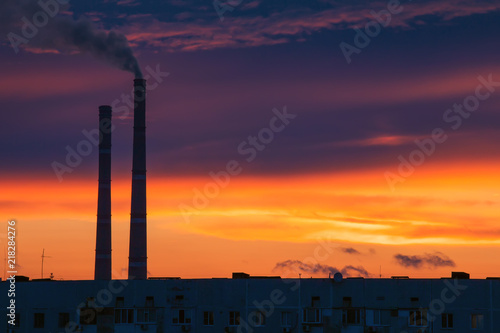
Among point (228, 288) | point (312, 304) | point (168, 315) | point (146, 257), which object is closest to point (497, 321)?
point (312, 304)

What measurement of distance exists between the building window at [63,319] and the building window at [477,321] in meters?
30.1

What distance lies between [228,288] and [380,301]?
11124mm

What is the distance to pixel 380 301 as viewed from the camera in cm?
6462

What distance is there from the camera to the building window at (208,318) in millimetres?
67438

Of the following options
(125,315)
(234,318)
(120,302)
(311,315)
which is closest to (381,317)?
(311,315)

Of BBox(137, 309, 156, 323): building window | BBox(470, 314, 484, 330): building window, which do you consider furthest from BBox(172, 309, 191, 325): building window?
BBox(470, 314, 484, 330): building window

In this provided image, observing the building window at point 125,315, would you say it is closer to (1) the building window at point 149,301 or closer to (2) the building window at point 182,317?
(1) the building window at point 149,301

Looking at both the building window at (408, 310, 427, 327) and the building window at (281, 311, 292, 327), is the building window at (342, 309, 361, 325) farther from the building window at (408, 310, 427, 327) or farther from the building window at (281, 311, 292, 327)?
the building window at (408, 310, 427, 327)

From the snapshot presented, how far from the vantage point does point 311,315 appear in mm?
65938

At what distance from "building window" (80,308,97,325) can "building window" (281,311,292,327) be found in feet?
47.6

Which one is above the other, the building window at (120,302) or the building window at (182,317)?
the building window at (120,302)

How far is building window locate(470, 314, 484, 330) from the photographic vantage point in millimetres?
63125

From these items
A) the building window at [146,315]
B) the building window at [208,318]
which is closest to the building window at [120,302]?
the building window at [146,315]

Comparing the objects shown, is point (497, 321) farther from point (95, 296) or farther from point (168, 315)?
point (95, 296)
